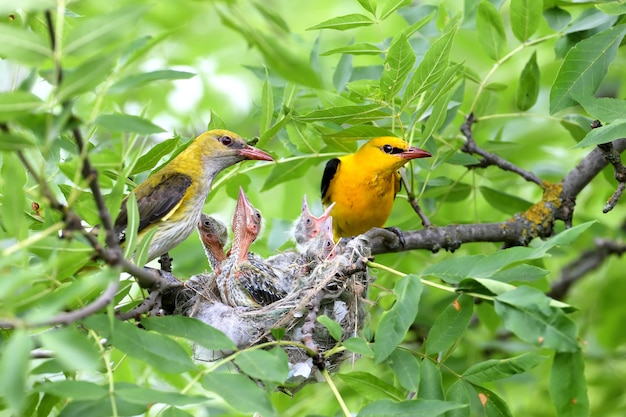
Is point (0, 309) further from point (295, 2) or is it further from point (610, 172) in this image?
point (295, 2)

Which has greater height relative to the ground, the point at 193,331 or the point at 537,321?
the point at 537,321

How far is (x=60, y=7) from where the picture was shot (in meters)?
2.28

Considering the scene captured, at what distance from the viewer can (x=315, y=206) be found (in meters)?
6.28

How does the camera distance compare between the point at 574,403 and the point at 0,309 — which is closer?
the point at 0,309

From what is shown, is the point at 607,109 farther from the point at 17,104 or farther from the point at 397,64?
the point at 17,104

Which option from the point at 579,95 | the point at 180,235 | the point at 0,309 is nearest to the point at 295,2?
the point at 180,235

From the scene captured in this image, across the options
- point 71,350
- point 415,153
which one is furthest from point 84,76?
point 415,153

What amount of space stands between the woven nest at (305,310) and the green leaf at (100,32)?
1.93m

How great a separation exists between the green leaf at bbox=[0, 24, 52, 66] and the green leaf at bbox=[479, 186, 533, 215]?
3.56 meters

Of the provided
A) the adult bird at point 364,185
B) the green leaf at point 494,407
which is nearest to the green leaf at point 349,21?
the adult bird at point 364,185

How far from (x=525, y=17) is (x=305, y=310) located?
6.77 feet

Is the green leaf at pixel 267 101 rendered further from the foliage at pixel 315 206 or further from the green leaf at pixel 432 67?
the green leaf at pixel 432 67

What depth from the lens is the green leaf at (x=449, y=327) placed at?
3.32 m

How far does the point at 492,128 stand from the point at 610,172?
136 centimetres
